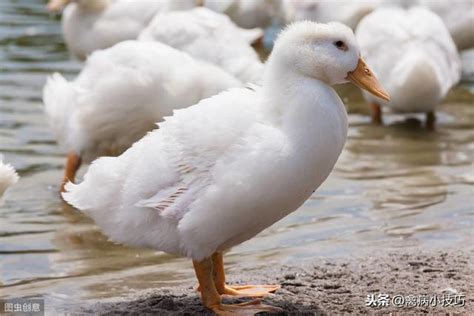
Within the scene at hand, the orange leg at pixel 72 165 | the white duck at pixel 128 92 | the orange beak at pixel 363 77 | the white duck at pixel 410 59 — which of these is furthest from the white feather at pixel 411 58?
the orange beak at pixel 363 77

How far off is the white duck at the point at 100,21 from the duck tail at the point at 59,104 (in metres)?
3.17

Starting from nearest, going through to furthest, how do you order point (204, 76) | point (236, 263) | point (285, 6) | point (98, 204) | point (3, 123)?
point (98, 204) → point (236, 263) → point (204, 76) → point (3, 123) → point (285, 6)

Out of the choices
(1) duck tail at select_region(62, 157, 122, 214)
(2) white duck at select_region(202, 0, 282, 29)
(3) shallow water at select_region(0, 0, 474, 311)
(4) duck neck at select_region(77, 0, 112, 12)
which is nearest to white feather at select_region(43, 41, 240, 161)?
(3) shallow water at select_region(0, 0, 474, 311)

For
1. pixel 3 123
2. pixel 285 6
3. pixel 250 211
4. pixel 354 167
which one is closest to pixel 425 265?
pixel 250 211

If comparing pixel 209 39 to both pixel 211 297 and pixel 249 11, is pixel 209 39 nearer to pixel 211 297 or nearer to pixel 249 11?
pixel 211 297

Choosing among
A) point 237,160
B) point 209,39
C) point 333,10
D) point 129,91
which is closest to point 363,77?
point 237,160

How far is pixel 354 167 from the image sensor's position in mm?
8398

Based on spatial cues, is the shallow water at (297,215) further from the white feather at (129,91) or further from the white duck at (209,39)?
the white duck at (209,39)

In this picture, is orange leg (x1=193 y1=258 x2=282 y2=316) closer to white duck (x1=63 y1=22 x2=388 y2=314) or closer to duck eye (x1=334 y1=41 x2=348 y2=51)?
white duck (x1=63 y1=22 x2=388 y2=314)

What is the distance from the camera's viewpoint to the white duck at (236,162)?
4.45m

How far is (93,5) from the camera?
11.3m

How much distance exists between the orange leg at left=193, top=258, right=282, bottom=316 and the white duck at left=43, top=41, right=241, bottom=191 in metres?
2.50

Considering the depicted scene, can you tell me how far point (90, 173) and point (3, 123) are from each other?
4825 mm

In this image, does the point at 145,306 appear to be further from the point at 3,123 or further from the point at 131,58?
the point at 3,123
